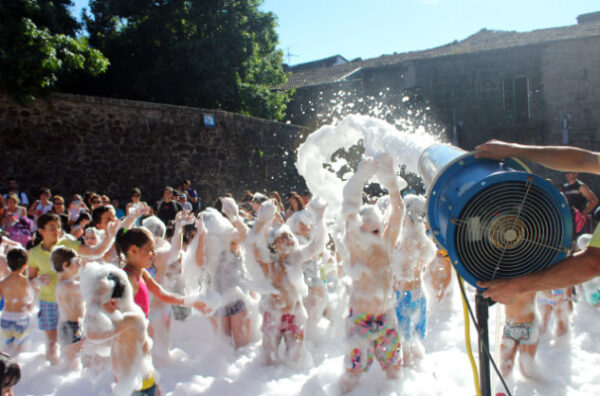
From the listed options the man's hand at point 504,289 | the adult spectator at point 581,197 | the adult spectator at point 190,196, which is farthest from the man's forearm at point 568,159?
the adult spectator at point 190,196

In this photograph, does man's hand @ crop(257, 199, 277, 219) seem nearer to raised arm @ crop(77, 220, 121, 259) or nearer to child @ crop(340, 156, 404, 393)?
child @ crop(340, 156, 404, 393)

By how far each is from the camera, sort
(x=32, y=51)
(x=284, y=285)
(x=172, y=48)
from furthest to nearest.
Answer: (x=172, y=48)
(x=32, y=51)
(x=284, y=285)

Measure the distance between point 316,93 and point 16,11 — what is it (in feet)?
38.7

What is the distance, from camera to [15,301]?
4.35m

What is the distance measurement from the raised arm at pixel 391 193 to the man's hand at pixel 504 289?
5.38 ft

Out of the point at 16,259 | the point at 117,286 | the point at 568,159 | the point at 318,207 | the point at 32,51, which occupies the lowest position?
the point at 16,259

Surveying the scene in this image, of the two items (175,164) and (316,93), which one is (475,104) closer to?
(316,93)

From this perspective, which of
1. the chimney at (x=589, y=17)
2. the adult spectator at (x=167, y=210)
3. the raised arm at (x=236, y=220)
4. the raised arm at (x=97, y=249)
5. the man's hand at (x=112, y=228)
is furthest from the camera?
the chimney at (x=589, y=17)

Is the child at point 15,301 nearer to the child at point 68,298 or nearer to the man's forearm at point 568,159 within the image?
the child at point 68,298

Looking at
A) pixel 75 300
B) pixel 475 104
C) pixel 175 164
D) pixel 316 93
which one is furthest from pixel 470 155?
pixel 316 93

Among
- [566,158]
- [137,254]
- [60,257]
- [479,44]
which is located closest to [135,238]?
[137,254]

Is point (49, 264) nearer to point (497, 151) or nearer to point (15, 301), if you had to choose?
point (15, 301)

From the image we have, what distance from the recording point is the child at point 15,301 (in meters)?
4.35

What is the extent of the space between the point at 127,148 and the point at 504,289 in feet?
34.2
